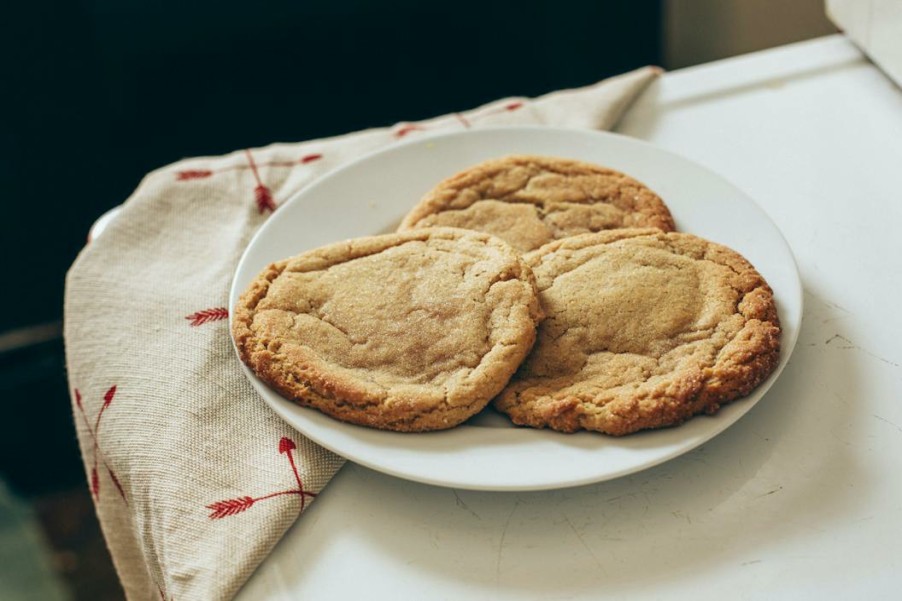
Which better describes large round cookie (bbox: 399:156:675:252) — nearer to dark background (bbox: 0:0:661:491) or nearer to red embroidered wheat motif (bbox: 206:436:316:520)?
red embroidered wheat motif (bbox: 206:436:316:520)

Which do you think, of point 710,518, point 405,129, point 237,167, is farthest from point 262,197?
point 710,518

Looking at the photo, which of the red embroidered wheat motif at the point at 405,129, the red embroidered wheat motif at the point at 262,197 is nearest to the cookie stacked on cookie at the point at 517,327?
the red embroidered wheat motif at the point at 262,197

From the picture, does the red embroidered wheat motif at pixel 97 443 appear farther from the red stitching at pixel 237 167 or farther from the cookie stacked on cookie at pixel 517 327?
the red stitching at pixel 237 167

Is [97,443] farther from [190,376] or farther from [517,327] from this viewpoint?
[517,327]

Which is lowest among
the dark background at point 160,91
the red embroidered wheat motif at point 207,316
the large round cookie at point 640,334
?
the dark background at point 160,91

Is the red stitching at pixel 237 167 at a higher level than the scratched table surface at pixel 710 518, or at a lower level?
higher

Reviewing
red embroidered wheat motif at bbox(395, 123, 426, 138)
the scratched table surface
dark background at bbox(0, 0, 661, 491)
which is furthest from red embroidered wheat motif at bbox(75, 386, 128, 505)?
dark background at bbox(0, 0, 661, 491)

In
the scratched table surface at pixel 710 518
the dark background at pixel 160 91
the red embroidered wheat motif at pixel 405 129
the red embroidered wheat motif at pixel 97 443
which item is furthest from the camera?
the dark background at pixel 160 91
